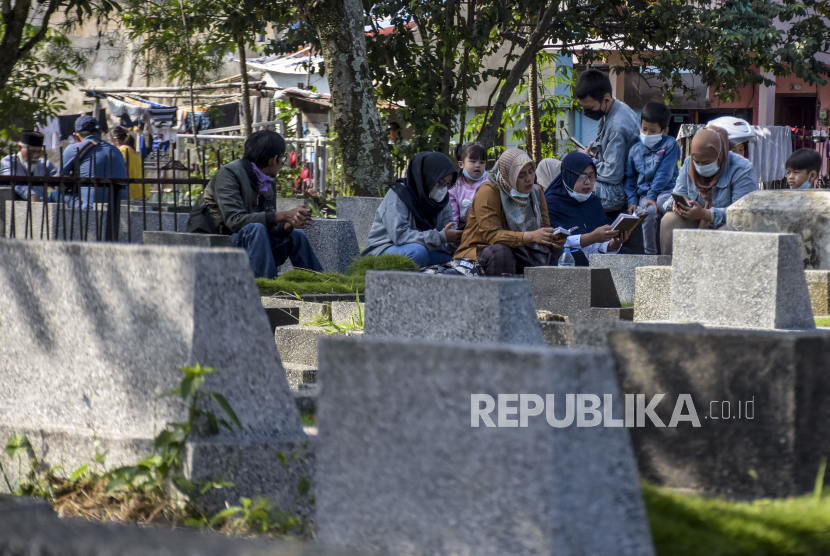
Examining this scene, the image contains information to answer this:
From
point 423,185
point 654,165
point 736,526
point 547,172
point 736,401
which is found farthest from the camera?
point 547,172

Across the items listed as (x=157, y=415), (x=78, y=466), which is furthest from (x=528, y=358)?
(x=78, y=466)

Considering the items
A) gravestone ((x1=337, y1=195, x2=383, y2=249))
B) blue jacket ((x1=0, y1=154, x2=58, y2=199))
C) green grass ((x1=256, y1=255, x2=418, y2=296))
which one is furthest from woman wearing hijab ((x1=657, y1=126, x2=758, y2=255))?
blue jacket ((x1=0, y1=154, x2=58, y2=199))

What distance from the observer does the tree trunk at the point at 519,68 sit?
45.7 ft

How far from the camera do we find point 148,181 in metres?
9.14

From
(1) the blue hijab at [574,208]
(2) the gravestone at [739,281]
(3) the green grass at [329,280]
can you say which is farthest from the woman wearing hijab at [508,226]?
(2) the gravestone at [739,281]

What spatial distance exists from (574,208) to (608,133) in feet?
3.57

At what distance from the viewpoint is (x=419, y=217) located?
8.62 metres

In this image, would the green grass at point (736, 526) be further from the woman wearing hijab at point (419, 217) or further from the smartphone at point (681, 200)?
the woman wearing hijab at point (419, 217)

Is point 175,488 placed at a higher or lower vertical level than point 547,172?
lower

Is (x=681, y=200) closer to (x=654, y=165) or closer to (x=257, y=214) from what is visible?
(x=654, y=165)

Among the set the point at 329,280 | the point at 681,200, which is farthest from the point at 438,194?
the point at 681,200

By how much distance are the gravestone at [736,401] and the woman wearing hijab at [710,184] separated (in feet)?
16.0

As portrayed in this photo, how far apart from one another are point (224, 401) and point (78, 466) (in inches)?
24.9

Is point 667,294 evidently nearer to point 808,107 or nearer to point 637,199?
point 637,199
